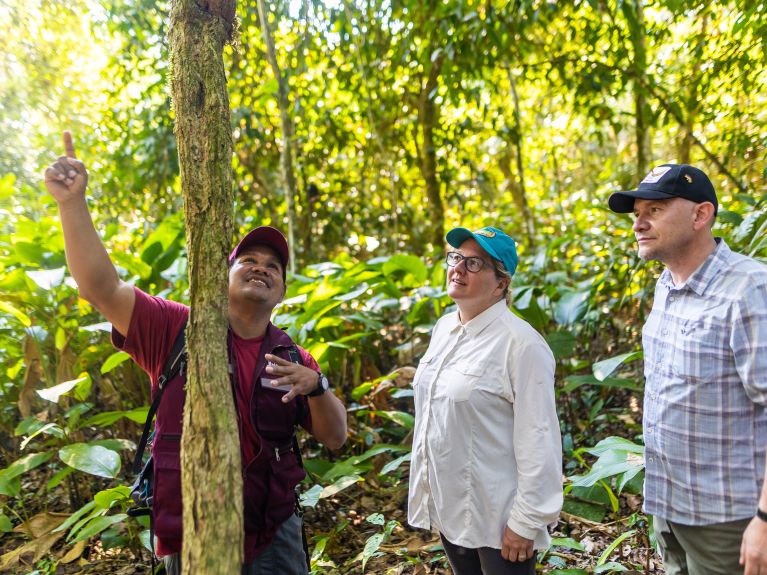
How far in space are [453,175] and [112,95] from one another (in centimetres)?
371

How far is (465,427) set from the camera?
1.69 m

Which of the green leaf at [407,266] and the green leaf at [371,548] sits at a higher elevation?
the green leaf at [407,266]

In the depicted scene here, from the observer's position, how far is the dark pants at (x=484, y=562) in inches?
65.6

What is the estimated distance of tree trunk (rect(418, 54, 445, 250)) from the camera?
6.32m

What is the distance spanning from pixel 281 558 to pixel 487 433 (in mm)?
689

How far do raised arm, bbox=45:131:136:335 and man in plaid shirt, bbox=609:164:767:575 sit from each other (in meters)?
1.40

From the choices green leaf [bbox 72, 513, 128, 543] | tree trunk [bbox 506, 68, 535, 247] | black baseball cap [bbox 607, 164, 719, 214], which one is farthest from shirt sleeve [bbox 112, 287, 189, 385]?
tree trunk [bbox 506, 68, 535, 247]

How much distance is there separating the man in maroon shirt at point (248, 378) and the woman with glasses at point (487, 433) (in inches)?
13.3

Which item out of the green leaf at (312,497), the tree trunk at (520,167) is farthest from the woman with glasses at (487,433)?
the tree trunk at (520,167)

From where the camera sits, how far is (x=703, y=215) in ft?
5.05

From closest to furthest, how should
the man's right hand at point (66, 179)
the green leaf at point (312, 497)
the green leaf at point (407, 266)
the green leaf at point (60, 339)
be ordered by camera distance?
the man's right hand at point (66, 179), the green leaf at point (312, 497), the green leaf at point (60, 339), the green leaf at point (407, 266)

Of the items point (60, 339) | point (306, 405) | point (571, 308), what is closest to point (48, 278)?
point (60, 339)

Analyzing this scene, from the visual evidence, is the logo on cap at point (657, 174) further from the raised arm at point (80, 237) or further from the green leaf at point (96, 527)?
the green leaf at point (96, 527)

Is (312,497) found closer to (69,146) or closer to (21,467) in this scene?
(21,467)
